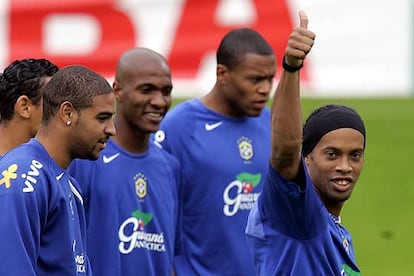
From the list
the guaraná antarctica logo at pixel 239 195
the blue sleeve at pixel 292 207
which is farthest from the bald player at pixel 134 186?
the blue sleeve at pixel 292 207

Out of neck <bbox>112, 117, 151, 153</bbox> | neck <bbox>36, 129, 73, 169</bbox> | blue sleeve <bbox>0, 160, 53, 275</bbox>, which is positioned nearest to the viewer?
blue sleeve <bbox>0, 160, 53, 275</bbox>

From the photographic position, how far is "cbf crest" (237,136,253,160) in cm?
805

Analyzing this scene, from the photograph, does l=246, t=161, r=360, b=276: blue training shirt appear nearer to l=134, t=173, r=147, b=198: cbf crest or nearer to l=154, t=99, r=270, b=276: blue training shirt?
l=134, t=173, r=147, b=198: cbf crest

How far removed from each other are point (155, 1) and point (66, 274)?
12628 mm

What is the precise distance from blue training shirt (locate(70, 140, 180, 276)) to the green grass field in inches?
192

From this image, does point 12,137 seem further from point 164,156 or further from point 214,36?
point 214,36

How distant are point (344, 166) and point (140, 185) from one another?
2.03 meters

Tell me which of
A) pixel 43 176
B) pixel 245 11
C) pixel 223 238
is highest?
pixel 245 11

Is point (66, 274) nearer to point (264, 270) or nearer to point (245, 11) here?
point (264, 270)

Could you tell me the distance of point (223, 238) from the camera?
25.7ft

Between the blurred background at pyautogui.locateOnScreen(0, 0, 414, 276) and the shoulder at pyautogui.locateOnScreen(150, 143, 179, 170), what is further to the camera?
the blurred background at pyautogui.locateOnScreen(0, 0, 414, 276)

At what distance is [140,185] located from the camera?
284 inches

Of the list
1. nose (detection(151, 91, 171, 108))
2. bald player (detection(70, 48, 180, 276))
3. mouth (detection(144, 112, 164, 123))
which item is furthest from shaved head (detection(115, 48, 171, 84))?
mouth (detection(144, 112, 164, 123))

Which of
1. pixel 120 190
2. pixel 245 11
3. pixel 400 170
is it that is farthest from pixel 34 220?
pixel 245 11
